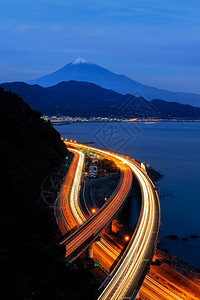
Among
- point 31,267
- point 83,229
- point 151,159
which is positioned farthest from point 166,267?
point 151,159

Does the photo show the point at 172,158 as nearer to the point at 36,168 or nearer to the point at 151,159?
the point at 151,159

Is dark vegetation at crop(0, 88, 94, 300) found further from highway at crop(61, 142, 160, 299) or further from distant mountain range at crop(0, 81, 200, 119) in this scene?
distant mountain range at crop(0, 81, 200, 119)

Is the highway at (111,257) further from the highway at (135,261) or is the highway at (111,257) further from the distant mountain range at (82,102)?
the distant mountain range at (82,102)

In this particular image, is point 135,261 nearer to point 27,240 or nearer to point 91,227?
point 91,227

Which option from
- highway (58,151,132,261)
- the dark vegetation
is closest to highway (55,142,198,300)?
highway (58,151,132,261)

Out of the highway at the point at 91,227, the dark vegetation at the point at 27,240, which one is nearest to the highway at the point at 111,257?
the highway at the point at 91,227
